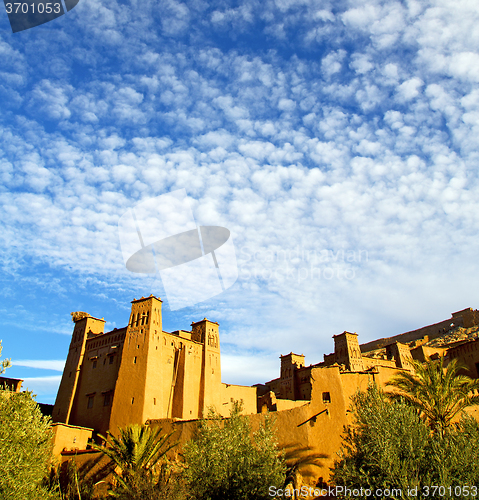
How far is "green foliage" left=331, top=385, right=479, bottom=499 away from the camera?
13000 mm

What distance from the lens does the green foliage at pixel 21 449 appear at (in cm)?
1633

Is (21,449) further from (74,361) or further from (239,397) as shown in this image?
(239,397)

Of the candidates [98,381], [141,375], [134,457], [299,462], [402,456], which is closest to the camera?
[402,456]

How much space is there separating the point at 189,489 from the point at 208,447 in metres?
1.54

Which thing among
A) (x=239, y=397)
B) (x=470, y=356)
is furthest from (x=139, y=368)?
(x=470, y=356)

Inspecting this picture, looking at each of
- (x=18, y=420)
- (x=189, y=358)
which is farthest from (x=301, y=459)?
(x=189, y=358)

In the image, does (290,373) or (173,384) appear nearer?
(173,384)

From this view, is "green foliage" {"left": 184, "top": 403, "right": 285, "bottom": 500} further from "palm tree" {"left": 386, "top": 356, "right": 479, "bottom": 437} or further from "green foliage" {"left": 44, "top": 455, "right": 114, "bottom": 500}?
"green foliage" {"left": 44, "top": 455, "right": 114, "bottom": 500}

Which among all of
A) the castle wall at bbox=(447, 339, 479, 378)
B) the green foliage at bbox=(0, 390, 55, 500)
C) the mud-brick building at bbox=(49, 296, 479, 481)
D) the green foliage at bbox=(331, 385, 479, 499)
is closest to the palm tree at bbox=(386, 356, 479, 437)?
the mud-brick building at bbox=(49, 296, 479, 481)

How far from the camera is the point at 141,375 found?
30391 mm

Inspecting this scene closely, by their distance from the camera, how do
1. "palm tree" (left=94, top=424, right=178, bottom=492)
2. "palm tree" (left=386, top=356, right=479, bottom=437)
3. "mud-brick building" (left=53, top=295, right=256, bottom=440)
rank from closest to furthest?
"palm tree" (left=386, top=356, right=479, bottom=437) → "palm tree" (left=94, top=424, right=178, bottom=492) → "mud-brick building" (left=53, top=295, right=256, bottom=440)

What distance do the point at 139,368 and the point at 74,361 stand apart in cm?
907

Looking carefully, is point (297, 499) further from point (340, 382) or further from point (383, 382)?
point (383, 382)

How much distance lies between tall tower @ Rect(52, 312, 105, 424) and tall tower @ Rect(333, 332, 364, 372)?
24707 mm
